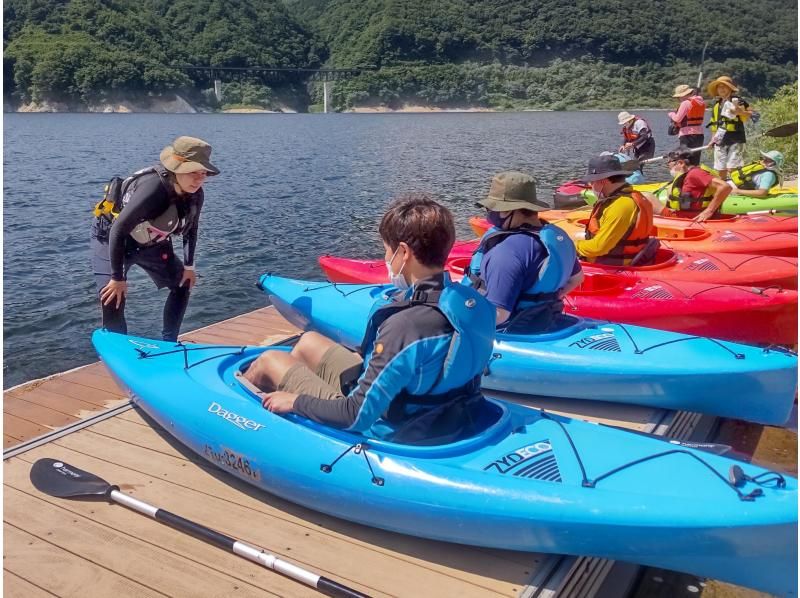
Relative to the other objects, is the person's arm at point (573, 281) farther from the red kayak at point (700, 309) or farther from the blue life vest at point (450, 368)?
the blue life vest at point (450, 368)

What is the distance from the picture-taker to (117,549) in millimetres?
3033

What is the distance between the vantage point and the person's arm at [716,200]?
8023 mm

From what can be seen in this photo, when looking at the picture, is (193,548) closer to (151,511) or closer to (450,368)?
(151,511)

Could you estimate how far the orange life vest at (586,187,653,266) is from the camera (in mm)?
5645

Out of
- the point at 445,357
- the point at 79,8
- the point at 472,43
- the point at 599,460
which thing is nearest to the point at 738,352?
the point at 599,460

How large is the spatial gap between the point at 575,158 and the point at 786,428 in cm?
2329

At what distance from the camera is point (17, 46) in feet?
209

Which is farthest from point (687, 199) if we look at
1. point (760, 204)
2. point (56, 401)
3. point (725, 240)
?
point (56, 401)

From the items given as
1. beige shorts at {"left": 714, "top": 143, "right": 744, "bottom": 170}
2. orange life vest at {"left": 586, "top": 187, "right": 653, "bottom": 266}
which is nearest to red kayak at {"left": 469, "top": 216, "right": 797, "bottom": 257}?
orange life vest at {"left": 586, "top": 187, "right": 653, "bottom": 266}

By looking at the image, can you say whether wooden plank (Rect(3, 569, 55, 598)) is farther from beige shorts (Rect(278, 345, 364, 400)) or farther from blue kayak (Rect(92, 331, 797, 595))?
beige shorts (Rect(278, 345, 364, 400))

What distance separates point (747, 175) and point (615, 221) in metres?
5.39

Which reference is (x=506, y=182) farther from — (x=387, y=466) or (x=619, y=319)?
(x=619, y=319)

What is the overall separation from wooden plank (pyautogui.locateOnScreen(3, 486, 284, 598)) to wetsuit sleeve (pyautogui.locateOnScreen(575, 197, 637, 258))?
4034 millimetres

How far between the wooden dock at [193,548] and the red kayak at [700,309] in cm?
153
